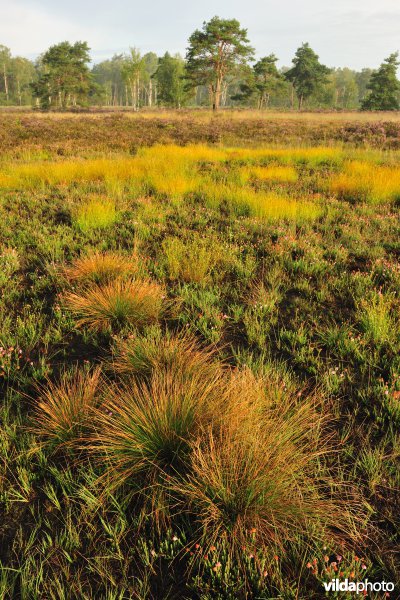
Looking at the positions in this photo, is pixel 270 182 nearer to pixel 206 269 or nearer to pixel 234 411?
pixel 206 269

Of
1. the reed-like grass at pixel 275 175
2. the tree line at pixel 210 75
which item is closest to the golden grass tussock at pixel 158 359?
the reed-like grass at pixel 275 175

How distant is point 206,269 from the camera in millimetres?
4418

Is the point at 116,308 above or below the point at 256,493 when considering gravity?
above

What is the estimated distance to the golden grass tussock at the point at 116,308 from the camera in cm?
326

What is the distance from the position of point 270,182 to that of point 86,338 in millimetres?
7625

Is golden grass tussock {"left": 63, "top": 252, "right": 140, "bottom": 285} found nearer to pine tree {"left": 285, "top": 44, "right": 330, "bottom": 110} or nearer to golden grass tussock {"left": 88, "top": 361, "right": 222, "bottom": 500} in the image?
golden grass tussock {"left": 88, "top": 361, "right": 222, "bottom": 500}

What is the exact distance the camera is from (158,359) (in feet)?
8.34

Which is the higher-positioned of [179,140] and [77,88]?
[77,88]

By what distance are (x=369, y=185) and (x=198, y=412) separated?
26.7ft

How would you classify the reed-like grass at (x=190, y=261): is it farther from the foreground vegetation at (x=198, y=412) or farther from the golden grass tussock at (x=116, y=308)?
the golden grass tussock at (x=116, y=308)

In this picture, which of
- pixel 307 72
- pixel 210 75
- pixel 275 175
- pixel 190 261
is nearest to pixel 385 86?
pixel 307 72

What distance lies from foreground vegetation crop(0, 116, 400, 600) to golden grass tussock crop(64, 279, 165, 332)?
20mm

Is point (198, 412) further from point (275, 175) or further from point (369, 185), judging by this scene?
point (275, 175)

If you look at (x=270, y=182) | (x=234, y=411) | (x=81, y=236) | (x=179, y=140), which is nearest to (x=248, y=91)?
(x=179, y=140)
